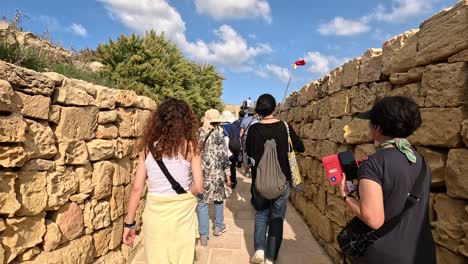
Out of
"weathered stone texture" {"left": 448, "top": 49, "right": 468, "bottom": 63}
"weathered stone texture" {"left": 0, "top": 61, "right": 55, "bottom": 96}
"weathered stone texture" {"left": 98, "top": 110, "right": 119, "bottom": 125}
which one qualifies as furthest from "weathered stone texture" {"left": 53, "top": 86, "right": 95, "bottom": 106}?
"weathered stone texture" {"left": 448, "top": 49, "right": 468, "bottom": 63}

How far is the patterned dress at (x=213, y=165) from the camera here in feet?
13.9

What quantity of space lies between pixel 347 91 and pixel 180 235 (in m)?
2.49

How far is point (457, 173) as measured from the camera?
6.48 ft

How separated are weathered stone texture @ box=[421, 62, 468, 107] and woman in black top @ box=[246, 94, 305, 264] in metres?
1.47

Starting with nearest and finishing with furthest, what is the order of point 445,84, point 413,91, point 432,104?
point 445,84 → point 432,104 → point 413,91

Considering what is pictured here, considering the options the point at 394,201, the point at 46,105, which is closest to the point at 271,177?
the point at 394,201

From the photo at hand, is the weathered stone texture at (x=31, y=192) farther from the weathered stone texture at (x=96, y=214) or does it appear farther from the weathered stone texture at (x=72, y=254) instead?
the weathered stone texture at (x=96, y=214)

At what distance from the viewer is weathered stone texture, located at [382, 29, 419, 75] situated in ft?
8.25

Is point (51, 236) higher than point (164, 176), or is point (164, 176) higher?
point (164, 176)

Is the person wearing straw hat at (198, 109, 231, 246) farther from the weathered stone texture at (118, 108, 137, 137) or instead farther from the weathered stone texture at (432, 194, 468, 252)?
the weathered stone texture at (432, 194, 468, 252)

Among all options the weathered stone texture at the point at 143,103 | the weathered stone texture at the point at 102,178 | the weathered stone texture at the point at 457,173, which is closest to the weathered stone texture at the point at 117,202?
the weathered stone texture at the point at 102,178

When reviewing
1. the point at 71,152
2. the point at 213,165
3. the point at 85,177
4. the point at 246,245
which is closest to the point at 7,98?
the point at 71,152

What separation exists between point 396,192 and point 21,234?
258 centimetres

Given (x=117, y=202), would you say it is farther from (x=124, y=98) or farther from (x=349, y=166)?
(x=349, y=166)
